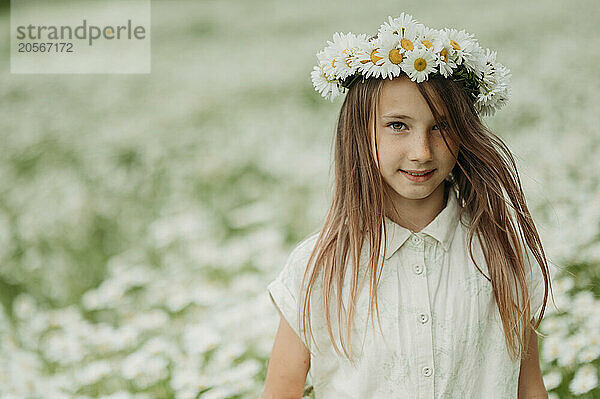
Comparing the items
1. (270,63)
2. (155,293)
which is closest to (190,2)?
Result: (270,63)

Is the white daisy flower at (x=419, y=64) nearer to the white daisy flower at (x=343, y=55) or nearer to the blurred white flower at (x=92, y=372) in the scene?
the white daisy flower at (x=343, y=55)

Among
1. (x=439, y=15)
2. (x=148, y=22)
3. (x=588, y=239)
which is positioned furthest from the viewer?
(x=148, y=22)

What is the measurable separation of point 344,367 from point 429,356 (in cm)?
17

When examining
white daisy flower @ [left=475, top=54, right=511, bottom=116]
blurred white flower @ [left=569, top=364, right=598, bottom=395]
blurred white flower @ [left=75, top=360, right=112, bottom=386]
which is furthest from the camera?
blurred white flower @ [left=75, top=360, right=112, bottom=386]

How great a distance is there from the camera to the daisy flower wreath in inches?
56.7

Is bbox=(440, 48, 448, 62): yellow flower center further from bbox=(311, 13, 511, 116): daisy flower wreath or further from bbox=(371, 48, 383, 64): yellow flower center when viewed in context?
bbox=(371, 48, 383, 64): yellow flower center

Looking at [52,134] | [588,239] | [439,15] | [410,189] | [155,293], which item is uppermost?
[439,15]

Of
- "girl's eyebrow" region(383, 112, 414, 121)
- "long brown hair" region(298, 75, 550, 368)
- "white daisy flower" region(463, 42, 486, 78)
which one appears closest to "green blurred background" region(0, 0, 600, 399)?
"long brown hair" region(298, 75, 550, 368)

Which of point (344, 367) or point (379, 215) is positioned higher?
point (379, 215)

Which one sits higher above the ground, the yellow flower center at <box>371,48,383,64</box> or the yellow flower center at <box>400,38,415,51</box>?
the yellow flower center at <box>400,38,415,51</box>

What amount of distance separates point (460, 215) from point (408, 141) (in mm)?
251

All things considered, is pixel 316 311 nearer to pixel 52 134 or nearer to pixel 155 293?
pixel 155 293

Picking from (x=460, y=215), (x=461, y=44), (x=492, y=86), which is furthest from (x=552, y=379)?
(x=461, y=44)

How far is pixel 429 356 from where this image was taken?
4.92 ft
